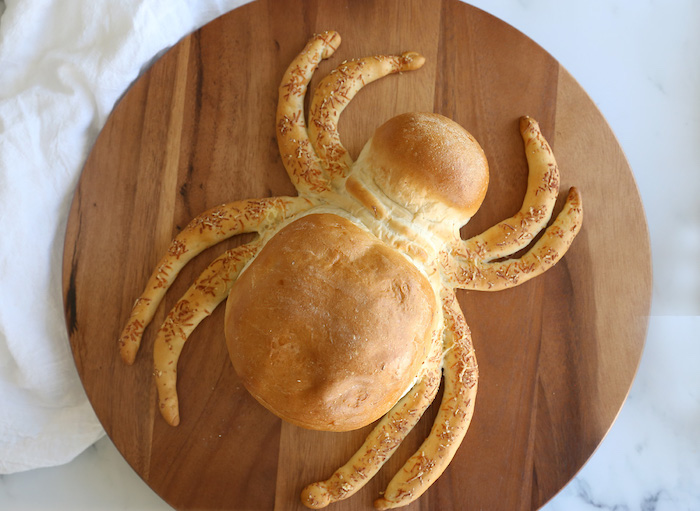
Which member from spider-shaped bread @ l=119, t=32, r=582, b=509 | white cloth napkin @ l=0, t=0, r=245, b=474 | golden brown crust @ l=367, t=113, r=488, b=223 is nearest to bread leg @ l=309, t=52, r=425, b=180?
spider-shaped bread @ l=119, t=32, r=582, b=509

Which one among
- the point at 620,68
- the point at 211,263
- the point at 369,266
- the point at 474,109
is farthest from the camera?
the point at 620,68

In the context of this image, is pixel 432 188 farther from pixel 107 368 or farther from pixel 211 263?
pixel 107 368

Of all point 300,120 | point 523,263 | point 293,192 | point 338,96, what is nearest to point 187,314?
point 293,192

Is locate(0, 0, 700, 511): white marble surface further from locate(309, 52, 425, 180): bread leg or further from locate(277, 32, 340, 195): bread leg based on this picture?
locate(277, 32, 340, 195): bread leg

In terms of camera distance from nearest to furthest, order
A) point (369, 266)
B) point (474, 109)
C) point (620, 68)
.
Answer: point (369, 266)
point (474, 109)
point (620, 68)

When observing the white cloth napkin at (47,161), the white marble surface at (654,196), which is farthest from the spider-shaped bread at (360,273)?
the white marble surface at (654,196)

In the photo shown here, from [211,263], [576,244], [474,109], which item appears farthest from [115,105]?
[576,244]

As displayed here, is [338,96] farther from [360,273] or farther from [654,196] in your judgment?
[654,196]
